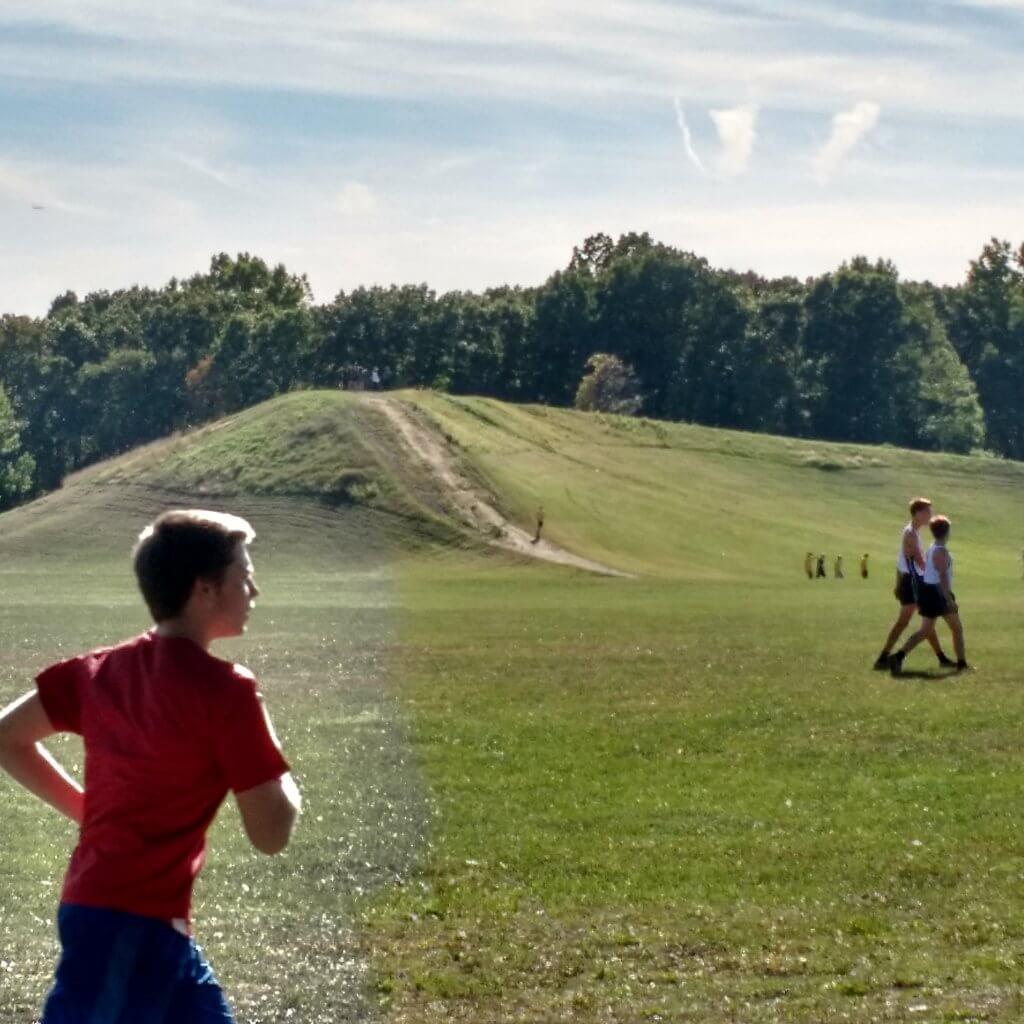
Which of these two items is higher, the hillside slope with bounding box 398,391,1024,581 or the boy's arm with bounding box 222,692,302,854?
the boy's arm with bounding box 222,692,302,854

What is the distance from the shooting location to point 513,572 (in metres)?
66.9

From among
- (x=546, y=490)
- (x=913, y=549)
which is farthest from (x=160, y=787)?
(x=546, y=490)

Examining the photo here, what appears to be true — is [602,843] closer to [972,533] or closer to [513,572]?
[513,572]

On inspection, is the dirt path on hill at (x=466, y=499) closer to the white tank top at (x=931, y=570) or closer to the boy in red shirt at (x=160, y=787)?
the white tank top at (x=931, y=570)

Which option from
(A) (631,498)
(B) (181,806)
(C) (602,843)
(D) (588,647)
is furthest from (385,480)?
(B) (181,806)

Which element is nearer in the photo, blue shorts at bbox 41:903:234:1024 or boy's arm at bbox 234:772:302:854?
boy's arm at bbox 234:772:302:854

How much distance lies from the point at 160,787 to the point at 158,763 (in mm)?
63

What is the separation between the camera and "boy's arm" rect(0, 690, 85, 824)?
4.82 metres

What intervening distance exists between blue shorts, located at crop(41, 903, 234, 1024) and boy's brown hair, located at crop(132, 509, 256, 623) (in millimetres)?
764

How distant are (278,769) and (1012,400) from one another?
146 meters

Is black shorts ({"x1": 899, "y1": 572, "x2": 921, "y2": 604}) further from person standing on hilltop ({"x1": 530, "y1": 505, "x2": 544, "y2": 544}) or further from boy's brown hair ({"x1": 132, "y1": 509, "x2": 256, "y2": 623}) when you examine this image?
person standing on hilltop ({"x1": 530, "y1": 505, "x2": 544, "y2": 544})

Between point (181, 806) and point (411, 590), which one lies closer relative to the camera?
point (181, 806)

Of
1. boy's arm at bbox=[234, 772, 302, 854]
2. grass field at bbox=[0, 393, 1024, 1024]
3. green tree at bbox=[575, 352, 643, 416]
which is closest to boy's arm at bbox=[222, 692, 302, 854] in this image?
boy's arm at bbox=[234, 772, 302, 854]

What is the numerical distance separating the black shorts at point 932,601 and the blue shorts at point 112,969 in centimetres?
1869
